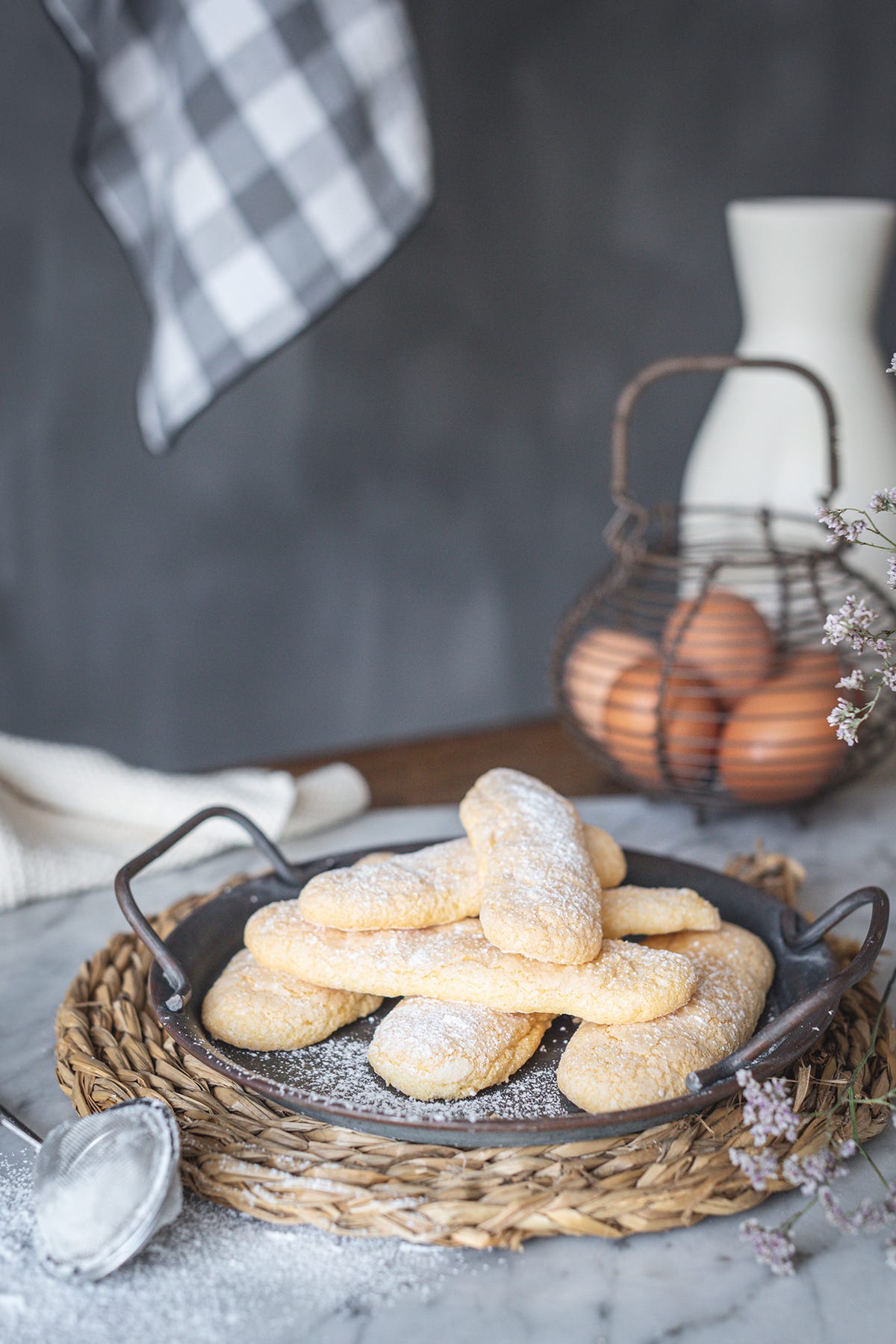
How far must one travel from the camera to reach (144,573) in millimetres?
1979

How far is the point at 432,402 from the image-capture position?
2.10 m

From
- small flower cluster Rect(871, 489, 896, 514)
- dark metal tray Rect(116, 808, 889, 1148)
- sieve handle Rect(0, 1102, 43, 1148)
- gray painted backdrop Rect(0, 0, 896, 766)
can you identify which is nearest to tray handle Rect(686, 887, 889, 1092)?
dark metal tray Rect(116, 808, 889, 1148)

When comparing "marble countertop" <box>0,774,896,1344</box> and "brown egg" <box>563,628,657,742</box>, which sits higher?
"brown egg" <box>563,628,657,742</box>

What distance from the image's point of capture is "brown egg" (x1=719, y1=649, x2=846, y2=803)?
3.31 feet

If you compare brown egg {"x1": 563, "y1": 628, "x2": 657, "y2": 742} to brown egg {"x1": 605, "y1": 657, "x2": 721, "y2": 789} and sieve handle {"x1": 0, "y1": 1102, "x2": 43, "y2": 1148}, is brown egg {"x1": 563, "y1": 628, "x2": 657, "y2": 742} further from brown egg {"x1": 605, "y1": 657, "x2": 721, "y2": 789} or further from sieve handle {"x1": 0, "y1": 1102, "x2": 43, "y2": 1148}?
sieve handle {"x1": 0, "y1": 1102, "x2": 43, "y2": 1148}

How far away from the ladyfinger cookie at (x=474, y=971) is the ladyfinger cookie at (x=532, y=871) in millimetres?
13

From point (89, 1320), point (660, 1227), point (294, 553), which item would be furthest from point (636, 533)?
point (294, 553)

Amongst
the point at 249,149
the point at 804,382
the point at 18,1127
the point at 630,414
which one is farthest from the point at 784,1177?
the point at 249,149

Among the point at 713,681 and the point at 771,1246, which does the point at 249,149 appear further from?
the point at 771,1246

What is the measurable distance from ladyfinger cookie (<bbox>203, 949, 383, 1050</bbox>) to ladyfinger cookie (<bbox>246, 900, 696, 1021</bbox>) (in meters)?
0.02

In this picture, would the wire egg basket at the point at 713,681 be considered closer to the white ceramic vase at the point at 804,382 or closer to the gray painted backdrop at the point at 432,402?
the white ceramic vase at the point at 804,382

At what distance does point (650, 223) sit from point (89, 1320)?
2.02 metres

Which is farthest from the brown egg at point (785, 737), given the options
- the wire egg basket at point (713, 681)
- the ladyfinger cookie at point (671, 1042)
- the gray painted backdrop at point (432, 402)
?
the gray painted backdrop at point (432, 402)

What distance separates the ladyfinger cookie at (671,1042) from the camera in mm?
594
